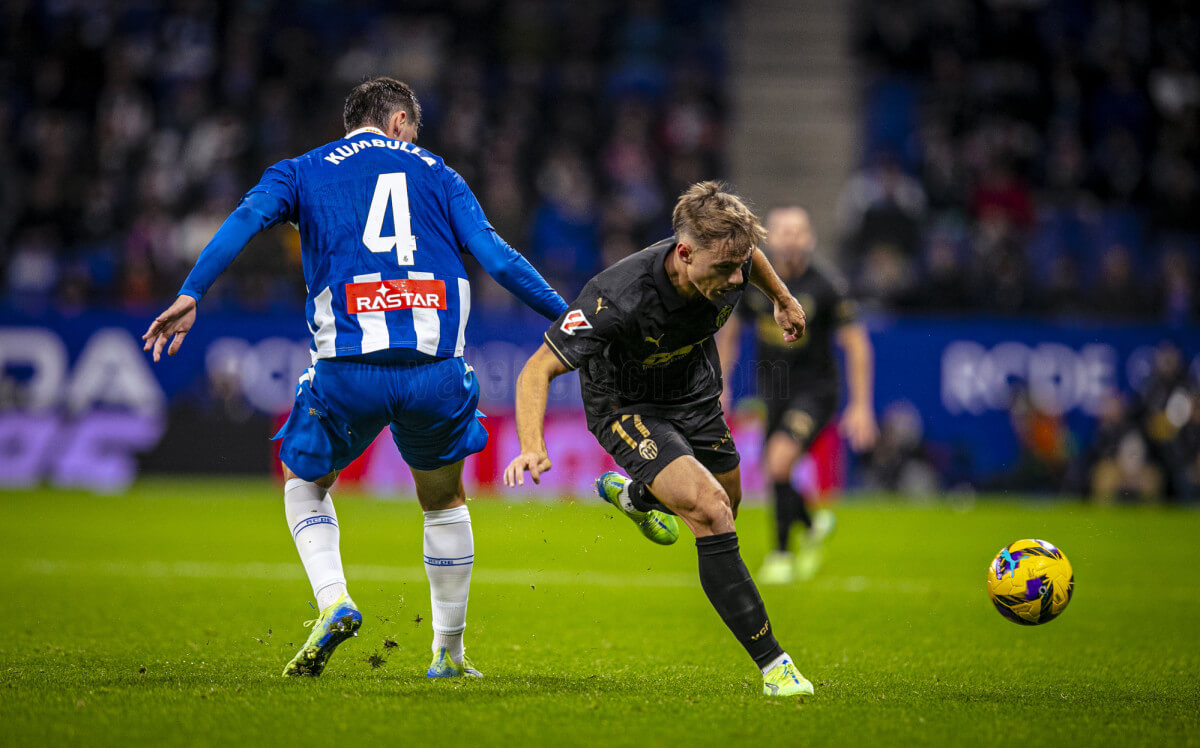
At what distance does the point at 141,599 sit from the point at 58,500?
7.69 meters

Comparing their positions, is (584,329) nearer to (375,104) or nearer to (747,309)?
(375,104)

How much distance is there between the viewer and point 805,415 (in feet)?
31.4

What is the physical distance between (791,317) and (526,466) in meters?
1.53

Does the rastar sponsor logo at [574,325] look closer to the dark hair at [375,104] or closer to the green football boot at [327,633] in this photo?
the dark hair at [375,104]

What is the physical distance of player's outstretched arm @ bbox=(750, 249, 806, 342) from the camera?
5680mm

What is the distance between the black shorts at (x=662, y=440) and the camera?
5477 mm

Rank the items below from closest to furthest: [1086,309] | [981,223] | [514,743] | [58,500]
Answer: [514,743]
[58,500]
[1086,309]
[981,223]

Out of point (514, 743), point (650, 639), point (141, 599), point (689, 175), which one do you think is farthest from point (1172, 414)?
point (514, 743)

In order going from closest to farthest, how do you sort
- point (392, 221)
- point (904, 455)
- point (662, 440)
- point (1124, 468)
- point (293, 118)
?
point (392, 221) < point (662, 440) < point (1124, 468) < point (904, 455) < point (293, 118)

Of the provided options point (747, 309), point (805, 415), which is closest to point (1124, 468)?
point (805, 415)

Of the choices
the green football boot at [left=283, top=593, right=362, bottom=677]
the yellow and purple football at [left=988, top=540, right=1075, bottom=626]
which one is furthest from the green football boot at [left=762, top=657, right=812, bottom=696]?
the green football boot at [left=283, top=593, right=362, bottom=677]

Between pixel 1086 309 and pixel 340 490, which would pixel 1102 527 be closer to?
pixel 1086 309

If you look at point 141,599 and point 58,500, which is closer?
point 141,599

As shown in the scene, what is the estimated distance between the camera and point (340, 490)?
639 inches
